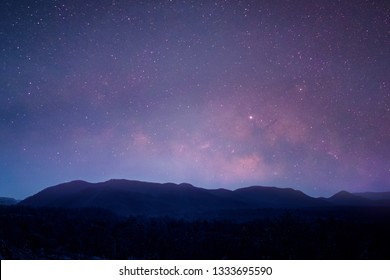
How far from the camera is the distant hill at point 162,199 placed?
66.9 metres

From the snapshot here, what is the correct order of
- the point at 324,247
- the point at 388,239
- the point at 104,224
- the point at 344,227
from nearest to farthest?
the point at 324,247 < the point at 388,239 < the point at 344,227 < the point at 104,224

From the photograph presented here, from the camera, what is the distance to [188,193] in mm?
93250

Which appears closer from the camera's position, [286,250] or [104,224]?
[286,250]

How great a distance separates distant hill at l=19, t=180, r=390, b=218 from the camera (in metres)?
66.9

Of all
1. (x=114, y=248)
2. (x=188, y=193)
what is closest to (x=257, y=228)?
(x=114, y=248)

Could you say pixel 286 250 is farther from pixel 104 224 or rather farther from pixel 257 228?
pixel 104 224

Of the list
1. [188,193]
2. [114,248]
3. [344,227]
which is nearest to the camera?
[114,248]

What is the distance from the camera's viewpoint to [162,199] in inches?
3214

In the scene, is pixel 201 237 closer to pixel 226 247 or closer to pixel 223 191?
pixel 226 247

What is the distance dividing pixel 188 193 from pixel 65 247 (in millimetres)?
78943
